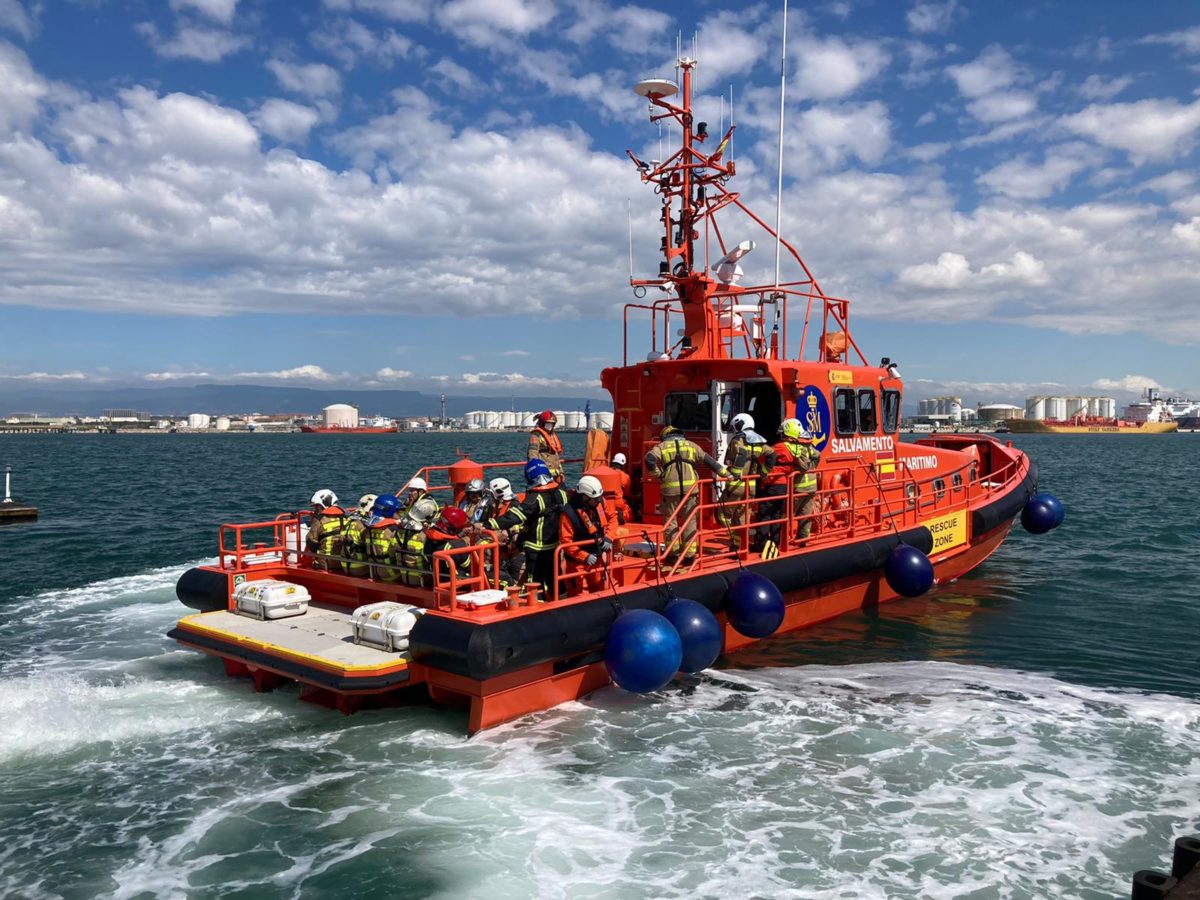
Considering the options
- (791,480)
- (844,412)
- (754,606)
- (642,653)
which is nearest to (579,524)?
(642,653)

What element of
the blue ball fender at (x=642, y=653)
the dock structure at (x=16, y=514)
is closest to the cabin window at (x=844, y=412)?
the blue ball fender at (x=642, y=653)

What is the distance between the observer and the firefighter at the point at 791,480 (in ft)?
28.9

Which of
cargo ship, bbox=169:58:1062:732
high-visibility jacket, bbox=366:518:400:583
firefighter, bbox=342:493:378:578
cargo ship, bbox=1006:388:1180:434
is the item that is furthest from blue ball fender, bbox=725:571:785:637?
cargo ship, bbox=1006:388:1180:434

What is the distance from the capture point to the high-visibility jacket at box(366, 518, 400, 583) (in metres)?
7.19

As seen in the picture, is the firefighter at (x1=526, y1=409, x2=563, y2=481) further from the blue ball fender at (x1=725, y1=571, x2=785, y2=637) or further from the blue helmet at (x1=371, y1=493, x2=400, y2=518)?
the blue ball fender at (x1=725, y1=571, x2=785, y2=637)

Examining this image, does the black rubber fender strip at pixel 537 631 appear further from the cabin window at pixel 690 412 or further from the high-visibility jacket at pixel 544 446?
the high-visibility jacket at pixel 544 446

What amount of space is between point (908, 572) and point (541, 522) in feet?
15.6

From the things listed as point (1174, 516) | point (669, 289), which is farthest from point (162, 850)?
point (1174, 516)

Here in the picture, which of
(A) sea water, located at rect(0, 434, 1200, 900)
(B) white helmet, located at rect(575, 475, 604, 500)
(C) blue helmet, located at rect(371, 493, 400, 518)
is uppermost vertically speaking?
(B) white helmet, located at rect(575, 475, 604, 500)

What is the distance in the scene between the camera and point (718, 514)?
29.4ft

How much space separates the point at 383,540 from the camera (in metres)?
7.25

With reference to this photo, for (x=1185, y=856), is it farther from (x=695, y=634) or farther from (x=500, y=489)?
(x=500, y=489)

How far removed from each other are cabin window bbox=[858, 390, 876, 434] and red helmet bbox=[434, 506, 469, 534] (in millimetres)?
5287

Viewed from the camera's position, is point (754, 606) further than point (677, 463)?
No
